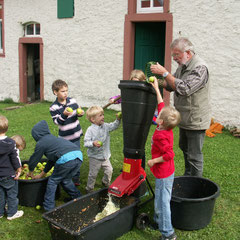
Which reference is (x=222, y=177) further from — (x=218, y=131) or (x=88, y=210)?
(x=218, y=131)

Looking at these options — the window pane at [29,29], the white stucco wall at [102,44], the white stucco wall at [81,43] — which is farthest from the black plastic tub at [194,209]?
the window pane at [29,29]

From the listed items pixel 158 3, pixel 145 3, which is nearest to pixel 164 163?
pixel 158 3

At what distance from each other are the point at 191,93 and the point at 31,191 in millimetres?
2189

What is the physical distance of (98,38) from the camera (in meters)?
10.3

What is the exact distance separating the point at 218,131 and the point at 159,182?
510 centimetres

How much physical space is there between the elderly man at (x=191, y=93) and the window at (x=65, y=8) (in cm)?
771

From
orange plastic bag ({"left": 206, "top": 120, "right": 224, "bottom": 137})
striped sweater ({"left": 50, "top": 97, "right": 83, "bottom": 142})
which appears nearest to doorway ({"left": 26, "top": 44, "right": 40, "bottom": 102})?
orange plastic bag ({"left": 206, "top": 120, "right": 224, "bottom": 137})

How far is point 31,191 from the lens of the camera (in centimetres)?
404

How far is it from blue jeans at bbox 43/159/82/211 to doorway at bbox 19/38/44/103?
28.9ft

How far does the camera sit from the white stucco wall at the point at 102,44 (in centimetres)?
802

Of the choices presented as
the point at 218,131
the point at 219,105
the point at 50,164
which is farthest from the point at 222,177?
the point at 219,105

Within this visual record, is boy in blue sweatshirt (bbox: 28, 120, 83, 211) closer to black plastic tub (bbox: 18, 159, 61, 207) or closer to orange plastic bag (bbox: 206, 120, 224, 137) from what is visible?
black plastic tub (bbox: 18, 159, 61, 207)

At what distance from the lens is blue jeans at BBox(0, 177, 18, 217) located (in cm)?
372

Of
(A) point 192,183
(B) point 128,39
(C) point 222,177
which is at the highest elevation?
(B) point 128,39
